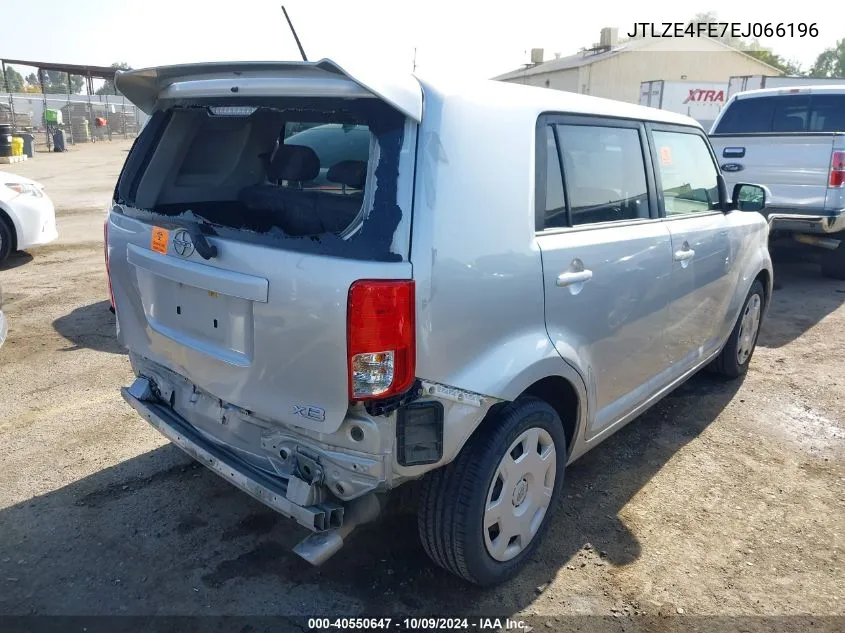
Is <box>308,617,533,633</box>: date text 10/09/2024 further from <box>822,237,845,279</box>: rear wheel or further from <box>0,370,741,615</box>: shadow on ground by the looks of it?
<box>822,237,845,279</box>: rear wheel

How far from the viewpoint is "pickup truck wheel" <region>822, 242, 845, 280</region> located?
850 centimetres

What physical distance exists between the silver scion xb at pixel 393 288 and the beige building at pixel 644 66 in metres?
36.2

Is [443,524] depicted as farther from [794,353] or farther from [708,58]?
[708,58]

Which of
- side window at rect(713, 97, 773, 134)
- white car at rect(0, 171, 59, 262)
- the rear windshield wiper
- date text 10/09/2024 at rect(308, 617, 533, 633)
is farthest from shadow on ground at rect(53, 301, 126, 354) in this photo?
side window at rect(713, 97, 773, 134)

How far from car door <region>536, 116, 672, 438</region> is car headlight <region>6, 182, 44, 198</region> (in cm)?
760

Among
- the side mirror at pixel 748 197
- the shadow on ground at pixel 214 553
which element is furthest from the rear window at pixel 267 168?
the side mirror at pixel 748 197

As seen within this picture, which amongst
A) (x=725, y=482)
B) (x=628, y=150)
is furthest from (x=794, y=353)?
(x=628, y=150)

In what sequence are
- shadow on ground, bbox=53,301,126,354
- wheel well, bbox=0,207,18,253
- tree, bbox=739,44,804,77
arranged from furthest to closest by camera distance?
1. tree, bbox=739,44,804,77
2. wheel well, bbox=0,207,18,253
3. shadow on ground, bbox=53,301,126,354

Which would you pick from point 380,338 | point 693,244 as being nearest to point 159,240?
point 380,338

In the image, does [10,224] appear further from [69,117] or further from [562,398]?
[69,117]

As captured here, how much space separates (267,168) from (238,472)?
5.43 feet

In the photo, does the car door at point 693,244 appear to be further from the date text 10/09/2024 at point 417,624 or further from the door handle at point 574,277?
the date text 10/09/2024 at point 417,624

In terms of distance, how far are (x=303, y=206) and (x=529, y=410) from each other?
1.35 m

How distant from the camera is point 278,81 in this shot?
227cm
